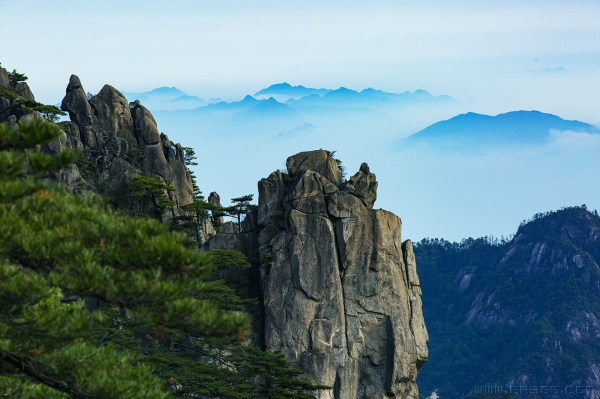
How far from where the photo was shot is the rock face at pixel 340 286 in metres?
34.6

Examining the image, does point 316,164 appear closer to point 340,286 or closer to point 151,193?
point 340,286

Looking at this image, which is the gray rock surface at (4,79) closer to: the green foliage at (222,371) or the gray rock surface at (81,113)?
the gray rock surface at (81,113)

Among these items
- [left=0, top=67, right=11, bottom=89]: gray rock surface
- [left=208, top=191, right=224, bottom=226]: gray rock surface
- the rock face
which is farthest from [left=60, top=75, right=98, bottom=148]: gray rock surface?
the rock face

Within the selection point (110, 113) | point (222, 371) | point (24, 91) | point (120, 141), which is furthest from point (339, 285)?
point (24, 91)

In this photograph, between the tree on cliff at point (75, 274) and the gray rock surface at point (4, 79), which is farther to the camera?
the gray rock surface at point (4, 79)

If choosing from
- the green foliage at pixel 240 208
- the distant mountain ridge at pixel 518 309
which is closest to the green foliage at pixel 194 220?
the green foliage at pixel 240 208

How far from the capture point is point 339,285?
35.4 metres

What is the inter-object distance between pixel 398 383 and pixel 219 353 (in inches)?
294

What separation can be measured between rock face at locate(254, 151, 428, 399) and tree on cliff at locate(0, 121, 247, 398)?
2338cm

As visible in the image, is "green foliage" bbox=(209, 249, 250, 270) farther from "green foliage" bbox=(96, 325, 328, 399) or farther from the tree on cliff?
the tree on cliff

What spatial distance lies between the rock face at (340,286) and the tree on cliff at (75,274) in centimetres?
2338

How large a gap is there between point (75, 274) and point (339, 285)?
25.4 metres

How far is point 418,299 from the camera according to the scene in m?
37.2

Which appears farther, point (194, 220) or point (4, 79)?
point (4, 79)
